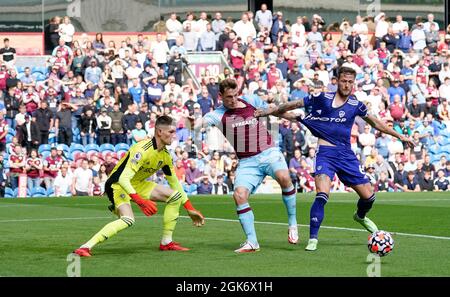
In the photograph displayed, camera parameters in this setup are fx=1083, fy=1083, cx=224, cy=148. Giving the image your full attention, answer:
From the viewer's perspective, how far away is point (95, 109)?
31922 mm

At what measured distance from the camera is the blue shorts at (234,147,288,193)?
15.0 meters

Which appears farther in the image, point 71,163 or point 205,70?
point 205,70

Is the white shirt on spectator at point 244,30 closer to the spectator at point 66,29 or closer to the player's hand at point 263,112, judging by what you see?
the spectator at point 66,29

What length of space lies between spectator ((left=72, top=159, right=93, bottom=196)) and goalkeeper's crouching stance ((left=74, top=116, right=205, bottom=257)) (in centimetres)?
1520

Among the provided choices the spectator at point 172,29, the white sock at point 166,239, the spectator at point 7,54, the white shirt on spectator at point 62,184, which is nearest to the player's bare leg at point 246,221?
the white sock at point 166,239

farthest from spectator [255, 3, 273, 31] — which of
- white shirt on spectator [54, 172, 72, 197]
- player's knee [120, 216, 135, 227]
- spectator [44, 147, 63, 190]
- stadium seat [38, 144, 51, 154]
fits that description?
player's knee [120, 216, 135, 227]

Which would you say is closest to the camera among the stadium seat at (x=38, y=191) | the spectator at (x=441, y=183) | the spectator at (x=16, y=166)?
the spectator at (x=16, y=166)

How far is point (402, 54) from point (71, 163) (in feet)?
42.6

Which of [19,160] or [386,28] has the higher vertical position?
[386,28]

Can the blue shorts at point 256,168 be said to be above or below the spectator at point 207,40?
below

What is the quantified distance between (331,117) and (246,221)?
1872mm

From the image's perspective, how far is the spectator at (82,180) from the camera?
3016cm
